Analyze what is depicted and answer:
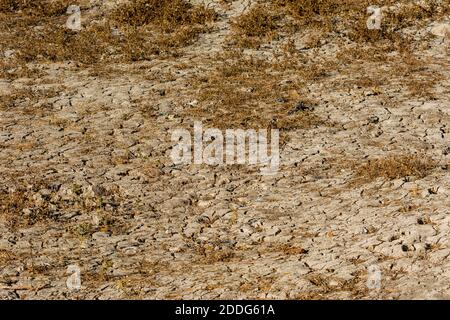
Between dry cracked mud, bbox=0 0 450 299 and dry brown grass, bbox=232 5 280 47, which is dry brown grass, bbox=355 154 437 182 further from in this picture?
dry brown grass, bbox=232 5 280 47

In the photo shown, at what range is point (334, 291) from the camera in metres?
11.9

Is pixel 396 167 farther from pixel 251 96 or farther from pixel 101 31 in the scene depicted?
pixel 101 31

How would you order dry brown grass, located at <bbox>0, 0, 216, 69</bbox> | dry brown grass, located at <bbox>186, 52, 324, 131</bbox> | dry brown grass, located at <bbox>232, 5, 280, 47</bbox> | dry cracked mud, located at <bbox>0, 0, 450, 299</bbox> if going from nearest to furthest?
dry cracked mud, located at <bbox>0, 0, 450, 299</bbox> → dry brown grass, located at <bbox>186, 52, 324, 131</bbox> → dry brown grass, located at <bbox>0, 0, 216, 69</bbox> → dry brown grass, located at <bbox>232, 5, 280, 47</bbox>

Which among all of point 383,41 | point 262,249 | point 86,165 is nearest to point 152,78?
point 86,165

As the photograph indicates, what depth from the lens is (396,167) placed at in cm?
1526

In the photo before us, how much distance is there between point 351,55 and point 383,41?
120cm

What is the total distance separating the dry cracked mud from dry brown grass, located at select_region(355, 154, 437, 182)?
0.14ft

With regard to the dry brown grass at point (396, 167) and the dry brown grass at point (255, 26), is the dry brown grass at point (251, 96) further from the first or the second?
the dry brown grass at point (396, 167)

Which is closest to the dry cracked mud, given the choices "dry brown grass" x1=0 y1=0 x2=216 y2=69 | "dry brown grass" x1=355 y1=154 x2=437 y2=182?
"dry brown grass" x1=355 y1=154 x2=437 y2=182

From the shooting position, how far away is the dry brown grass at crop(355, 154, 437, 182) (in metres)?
15.1

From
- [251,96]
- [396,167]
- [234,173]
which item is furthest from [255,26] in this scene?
[396,167]

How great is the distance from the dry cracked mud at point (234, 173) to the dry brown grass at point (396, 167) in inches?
1.7

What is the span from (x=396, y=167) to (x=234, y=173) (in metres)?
2.95

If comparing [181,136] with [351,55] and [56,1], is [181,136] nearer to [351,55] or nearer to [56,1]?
[351,55]
